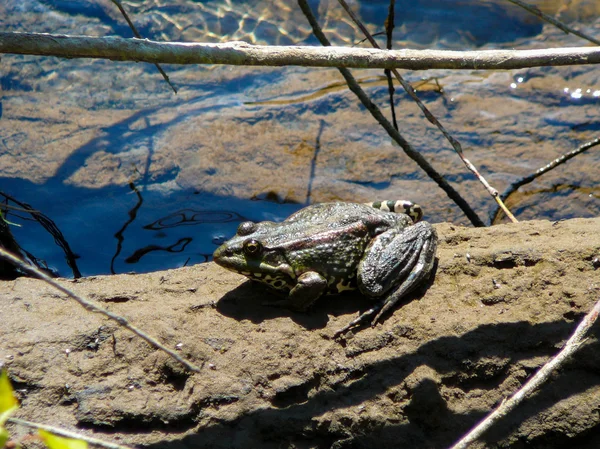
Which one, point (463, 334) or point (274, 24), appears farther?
point (274, 24)

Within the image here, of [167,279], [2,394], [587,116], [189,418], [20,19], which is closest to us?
[2,394]

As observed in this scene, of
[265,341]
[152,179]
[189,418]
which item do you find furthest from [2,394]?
[152,179]

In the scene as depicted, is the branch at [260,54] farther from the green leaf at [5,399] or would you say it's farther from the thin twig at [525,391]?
the green leaf at [5,399]

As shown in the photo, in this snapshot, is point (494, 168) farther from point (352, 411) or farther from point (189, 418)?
point (189, 418)

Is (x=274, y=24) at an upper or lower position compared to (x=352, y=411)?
upper

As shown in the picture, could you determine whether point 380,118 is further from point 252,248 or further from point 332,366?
point 332,366

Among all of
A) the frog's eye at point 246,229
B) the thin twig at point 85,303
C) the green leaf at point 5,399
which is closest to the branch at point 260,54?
the thin twig at point 85,303

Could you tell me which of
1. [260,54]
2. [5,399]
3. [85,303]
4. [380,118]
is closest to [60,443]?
[5,399]
